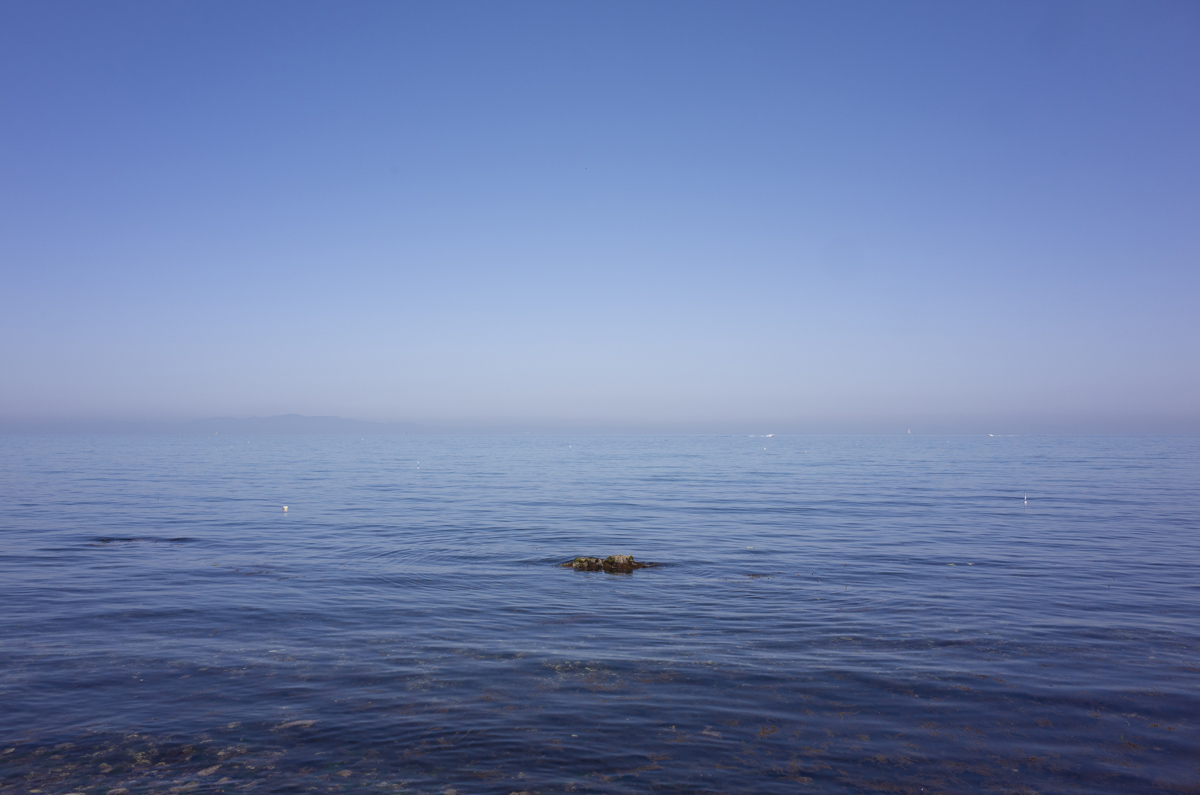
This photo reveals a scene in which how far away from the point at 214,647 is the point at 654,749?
11.5 meters

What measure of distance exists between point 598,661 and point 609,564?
1091 centimetres

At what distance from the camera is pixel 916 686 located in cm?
1406

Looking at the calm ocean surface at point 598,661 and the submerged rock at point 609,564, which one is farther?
the submerged rock at point 609,564

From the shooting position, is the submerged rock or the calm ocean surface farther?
Answer: the submerged rock

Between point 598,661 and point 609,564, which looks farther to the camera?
point 609,564

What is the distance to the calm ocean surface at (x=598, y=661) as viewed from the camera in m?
10.8

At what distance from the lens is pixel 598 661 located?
51.2 ft

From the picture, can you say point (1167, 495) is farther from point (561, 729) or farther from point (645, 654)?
point (561, 729)

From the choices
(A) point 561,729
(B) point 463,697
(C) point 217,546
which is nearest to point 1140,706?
(A) point 561,729

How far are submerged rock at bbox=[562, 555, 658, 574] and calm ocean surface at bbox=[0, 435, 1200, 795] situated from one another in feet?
3.77

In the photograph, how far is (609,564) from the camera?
86.9ft

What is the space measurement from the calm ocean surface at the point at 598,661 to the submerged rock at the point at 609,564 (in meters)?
1.15

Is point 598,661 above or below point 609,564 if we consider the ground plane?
above

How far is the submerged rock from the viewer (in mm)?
26375
